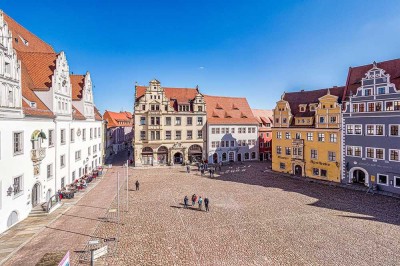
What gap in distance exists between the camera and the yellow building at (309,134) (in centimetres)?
3631

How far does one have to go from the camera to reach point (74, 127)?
33.5m

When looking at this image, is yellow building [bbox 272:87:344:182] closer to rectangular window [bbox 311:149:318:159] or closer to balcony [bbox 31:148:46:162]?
rectangular window [bbox 311:149:318:159]

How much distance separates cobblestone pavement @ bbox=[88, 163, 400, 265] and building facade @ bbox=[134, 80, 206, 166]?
18.3m

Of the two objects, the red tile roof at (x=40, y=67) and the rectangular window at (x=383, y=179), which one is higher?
the red tile roof at (x=40, y=67)

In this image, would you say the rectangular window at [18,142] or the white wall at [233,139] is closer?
the rectangular window at [18,142]

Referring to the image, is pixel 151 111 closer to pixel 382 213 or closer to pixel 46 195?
pixel 46 195

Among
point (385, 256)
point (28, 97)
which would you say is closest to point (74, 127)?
point (28, 97)

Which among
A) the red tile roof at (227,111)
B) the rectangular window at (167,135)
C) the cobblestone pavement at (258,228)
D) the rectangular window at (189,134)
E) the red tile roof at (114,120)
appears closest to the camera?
the cobblestone pavement at (258,228)

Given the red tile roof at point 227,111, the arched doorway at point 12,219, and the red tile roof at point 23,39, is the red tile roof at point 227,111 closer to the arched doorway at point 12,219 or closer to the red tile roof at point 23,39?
the red tile roof at point 23,39

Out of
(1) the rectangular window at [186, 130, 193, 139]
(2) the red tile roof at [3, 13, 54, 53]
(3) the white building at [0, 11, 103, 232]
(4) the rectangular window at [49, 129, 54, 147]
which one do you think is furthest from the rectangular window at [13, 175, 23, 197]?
(1) the rectangular window at [186, 130, 193, 139]

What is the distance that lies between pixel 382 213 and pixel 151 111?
40.5m

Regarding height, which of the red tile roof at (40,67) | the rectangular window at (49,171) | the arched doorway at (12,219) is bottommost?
the arched doorway at (12,219)

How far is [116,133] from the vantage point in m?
80.9

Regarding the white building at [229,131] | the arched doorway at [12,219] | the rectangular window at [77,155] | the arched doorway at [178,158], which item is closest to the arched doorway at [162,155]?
the arched doorway at [178,158]
